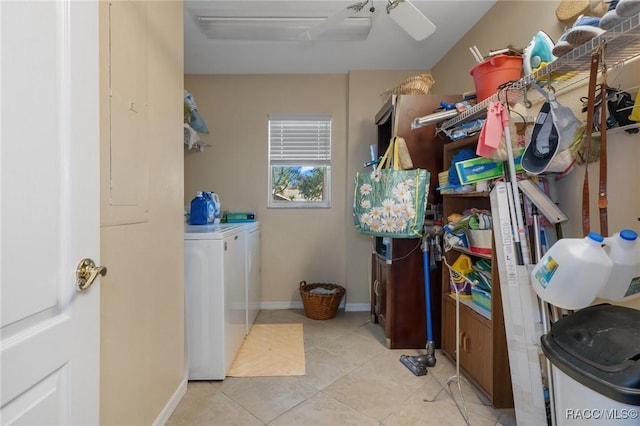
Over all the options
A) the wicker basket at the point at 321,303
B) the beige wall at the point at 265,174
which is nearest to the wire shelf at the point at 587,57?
the beige wall at the point at 265,174

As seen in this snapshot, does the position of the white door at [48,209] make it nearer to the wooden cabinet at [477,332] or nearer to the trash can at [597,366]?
the trash can at [597,366]

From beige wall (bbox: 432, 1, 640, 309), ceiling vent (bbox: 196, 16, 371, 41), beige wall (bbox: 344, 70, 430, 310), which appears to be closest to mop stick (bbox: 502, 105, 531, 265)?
beige wall (bbox: 432, 1, 640, 309)

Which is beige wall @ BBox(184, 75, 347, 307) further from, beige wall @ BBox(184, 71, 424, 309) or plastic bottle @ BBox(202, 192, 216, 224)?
plastic bottle @ BBox(202, 192, 216, 224)

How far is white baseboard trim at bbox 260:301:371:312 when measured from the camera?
3.26 m

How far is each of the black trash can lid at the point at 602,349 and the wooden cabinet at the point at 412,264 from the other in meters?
1.29

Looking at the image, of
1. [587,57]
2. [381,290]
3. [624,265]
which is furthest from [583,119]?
[381,290]

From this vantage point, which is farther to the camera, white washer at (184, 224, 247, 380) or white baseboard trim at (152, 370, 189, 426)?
white washer at (184, 224, 247, 380)

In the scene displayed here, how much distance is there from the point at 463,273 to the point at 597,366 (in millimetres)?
1097

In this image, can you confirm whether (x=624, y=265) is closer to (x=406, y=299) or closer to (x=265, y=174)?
(x=406, y=299)

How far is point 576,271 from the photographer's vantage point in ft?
3.30

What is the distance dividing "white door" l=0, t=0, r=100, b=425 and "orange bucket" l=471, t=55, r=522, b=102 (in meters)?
1.81

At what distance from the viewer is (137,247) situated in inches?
50.3

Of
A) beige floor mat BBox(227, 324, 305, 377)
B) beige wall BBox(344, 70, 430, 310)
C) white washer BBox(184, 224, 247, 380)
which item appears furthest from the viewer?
beige wall BBox(344, 70, 430, 310)
